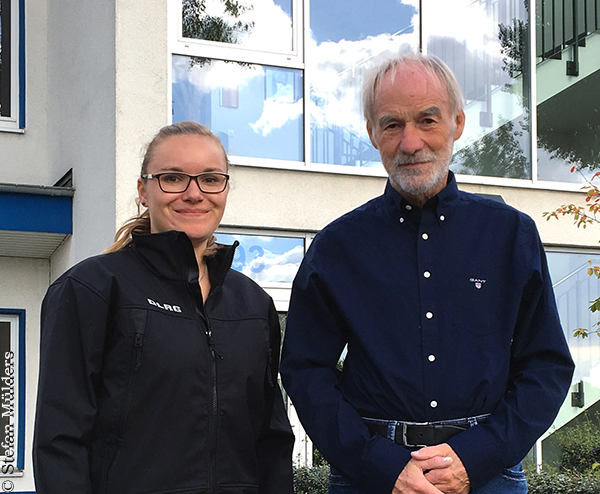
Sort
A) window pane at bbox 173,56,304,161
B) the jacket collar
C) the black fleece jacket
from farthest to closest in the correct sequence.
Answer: window pane at bbox 173,56,304,161 → the jacket collar → the black fleece jacket

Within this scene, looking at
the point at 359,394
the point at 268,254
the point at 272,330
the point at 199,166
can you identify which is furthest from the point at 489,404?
the point at 268,254

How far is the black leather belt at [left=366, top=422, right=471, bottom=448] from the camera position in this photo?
254cm

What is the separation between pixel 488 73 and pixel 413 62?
665cm

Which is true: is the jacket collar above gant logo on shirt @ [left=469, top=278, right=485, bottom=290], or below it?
above

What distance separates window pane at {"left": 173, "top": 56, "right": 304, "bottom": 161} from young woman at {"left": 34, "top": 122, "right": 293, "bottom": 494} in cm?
513

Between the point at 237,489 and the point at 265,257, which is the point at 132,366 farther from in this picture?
the point at 265,257

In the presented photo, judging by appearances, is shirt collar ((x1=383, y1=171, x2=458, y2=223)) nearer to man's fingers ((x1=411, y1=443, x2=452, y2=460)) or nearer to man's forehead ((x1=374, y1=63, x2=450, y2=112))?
man's forehead ((x1=374, y1=63, x2=450, y2=112))

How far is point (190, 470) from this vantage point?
2.53 metres

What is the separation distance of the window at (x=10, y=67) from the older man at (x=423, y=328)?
7.36m

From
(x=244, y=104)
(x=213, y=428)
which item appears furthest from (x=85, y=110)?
(x=213, y=428)

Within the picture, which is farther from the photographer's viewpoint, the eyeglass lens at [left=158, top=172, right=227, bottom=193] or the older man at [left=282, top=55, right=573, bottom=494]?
the eyeglass lens at [left=158, top=172, right=227, bottom=193]

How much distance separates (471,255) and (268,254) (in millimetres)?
5452

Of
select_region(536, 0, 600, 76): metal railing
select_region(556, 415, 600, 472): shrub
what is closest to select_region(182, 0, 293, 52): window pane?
select_region(536, 0, 600, 76): metal railing

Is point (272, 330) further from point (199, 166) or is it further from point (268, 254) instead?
point (268, 254)
